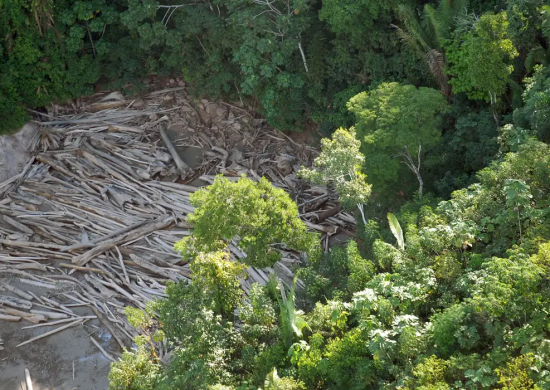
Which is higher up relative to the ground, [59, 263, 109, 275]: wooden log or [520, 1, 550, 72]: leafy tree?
[520, 1, 550, 72]: leafy tree

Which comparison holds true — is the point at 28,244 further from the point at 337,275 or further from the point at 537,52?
the point at 537,52

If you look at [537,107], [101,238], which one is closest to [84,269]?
[101,238]

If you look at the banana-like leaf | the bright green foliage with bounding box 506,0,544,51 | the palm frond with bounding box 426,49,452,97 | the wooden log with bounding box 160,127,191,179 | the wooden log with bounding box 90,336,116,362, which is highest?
the bright green foliage with bounding box 506,0,544,51

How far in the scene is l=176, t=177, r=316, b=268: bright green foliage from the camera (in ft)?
36.9

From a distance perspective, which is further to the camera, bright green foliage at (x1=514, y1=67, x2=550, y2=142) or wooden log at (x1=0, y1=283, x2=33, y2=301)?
wooden log at (x1=0, y1=283, x2=33, y2=301)

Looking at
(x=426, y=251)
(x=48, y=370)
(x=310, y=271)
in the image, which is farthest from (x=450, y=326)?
(x=48, y=370)

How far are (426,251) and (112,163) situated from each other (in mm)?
12264

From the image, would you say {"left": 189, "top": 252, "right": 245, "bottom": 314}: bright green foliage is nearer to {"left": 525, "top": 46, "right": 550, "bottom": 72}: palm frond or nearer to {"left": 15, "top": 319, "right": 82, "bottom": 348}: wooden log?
{"left": 15, "top": 319, "right": 82, "bottom": 348}: wooden log

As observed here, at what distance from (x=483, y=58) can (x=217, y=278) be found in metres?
7.98

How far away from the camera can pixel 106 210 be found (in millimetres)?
17953

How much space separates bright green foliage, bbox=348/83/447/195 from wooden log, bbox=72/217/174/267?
641 cm

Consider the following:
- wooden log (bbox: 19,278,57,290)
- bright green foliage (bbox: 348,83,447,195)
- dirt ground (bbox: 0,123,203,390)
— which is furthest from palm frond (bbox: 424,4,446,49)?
wooden log (bbox: 19,278,57,290)

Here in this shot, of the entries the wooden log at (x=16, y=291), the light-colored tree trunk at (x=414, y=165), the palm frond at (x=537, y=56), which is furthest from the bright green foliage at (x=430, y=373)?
the wooden log at (x=16, y=291)

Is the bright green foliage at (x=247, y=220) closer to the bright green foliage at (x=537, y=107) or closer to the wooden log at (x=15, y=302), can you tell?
the bright green foliage at (x=537, y=107)
